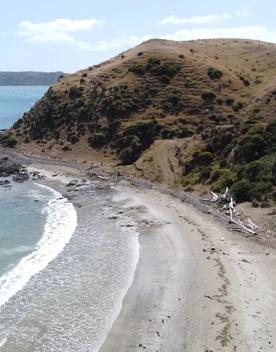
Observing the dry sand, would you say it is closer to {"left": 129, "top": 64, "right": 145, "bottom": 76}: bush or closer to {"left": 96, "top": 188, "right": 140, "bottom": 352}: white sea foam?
{"left": 96, "top": 188, "right": 140, "bottom": 352}: white sea foam

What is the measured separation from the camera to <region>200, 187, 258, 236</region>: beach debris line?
39.0 m

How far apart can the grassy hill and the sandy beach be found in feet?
30.9

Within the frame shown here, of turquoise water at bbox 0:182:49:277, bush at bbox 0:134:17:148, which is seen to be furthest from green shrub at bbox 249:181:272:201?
bush at bbox 0:134:17:148

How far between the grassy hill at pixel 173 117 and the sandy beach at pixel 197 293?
9.41 m

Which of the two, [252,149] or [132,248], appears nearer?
[132,248]

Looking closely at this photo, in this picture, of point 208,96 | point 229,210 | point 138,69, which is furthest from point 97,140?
point 229,210

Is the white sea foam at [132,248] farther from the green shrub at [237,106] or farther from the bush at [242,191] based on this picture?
the green shrub at [237,106]

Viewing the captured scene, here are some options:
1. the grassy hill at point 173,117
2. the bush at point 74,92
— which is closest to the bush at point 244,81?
the grassy hill at point 173,117

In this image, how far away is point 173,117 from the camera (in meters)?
82.5

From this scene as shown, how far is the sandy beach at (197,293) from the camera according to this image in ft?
78.1

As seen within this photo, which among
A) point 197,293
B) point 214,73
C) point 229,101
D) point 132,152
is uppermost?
point 214,73

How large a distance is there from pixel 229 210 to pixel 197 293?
15990 millimetres

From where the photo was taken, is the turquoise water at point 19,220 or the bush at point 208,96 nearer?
the turquoise water at point 19,220

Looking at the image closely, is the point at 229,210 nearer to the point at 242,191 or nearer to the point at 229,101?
the point at 242,191
